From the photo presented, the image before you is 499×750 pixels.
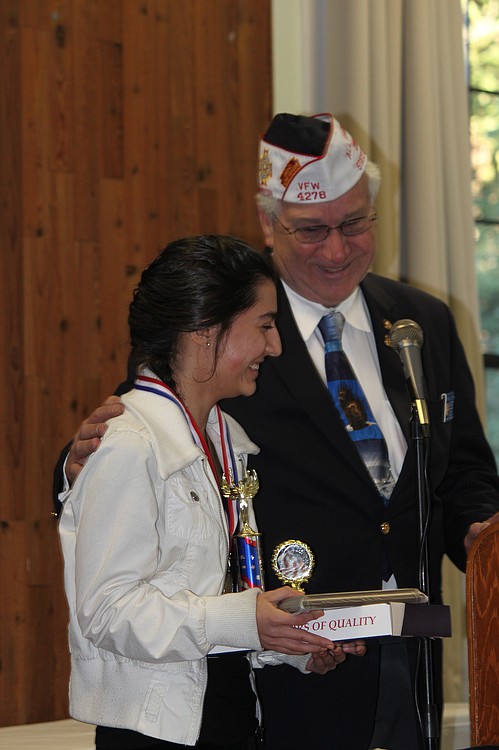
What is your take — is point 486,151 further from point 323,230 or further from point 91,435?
point 91,435

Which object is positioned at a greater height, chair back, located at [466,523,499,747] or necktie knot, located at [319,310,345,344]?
necktie knot, located at [319,310,345,344]

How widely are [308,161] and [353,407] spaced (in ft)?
2.08

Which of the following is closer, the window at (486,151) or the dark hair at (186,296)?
the dark hair at (186,296)

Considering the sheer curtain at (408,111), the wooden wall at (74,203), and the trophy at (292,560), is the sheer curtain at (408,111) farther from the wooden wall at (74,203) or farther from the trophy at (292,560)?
the trophy at (292,560)

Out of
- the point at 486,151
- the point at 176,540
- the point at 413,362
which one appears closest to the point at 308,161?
the point at 413,362

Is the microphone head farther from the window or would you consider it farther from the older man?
the window

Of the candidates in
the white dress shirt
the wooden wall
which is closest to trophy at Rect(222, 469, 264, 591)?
the white dress shirt

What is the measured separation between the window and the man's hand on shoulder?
11.7ft

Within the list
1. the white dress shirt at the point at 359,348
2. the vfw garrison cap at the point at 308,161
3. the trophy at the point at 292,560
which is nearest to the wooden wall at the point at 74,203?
the vfw garrison cap at the point at 308,161

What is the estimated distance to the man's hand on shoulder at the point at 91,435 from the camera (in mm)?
1892

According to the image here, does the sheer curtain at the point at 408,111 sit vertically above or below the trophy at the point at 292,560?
above

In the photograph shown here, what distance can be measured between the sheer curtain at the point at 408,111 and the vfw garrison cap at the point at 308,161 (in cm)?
172

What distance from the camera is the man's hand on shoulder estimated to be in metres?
1.89

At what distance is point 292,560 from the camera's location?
2156 mm
